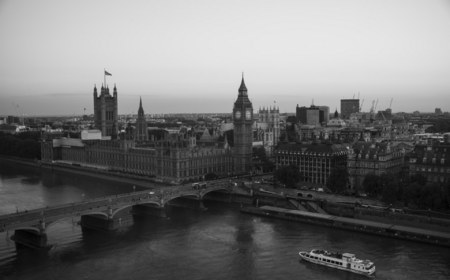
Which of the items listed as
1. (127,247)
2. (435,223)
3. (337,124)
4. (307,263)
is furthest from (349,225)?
(337,124)

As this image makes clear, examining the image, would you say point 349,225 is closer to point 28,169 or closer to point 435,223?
point 435,223

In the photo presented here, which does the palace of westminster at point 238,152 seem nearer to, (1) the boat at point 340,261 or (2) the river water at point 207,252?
(2) the river water at point 207,252

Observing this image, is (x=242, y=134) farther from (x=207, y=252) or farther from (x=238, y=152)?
(x=207, y=252)

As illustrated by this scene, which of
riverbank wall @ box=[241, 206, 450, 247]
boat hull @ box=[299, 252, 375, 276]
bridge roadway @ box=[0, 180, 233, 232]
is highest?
bridge roadway @ box=[0, 180, 233, 232]

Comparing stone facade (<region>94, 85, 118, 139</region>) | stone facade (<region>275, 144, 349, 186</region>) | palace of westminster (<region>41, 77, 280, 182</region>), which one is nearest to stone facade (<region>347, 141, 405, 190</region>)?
stone facade (<region>275, 144, 349, 186</region>)

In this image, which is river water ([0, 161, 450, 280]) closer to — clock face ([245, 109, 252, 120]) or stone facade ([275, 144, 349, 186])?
stone facade ([275, 144, 349, 186])
